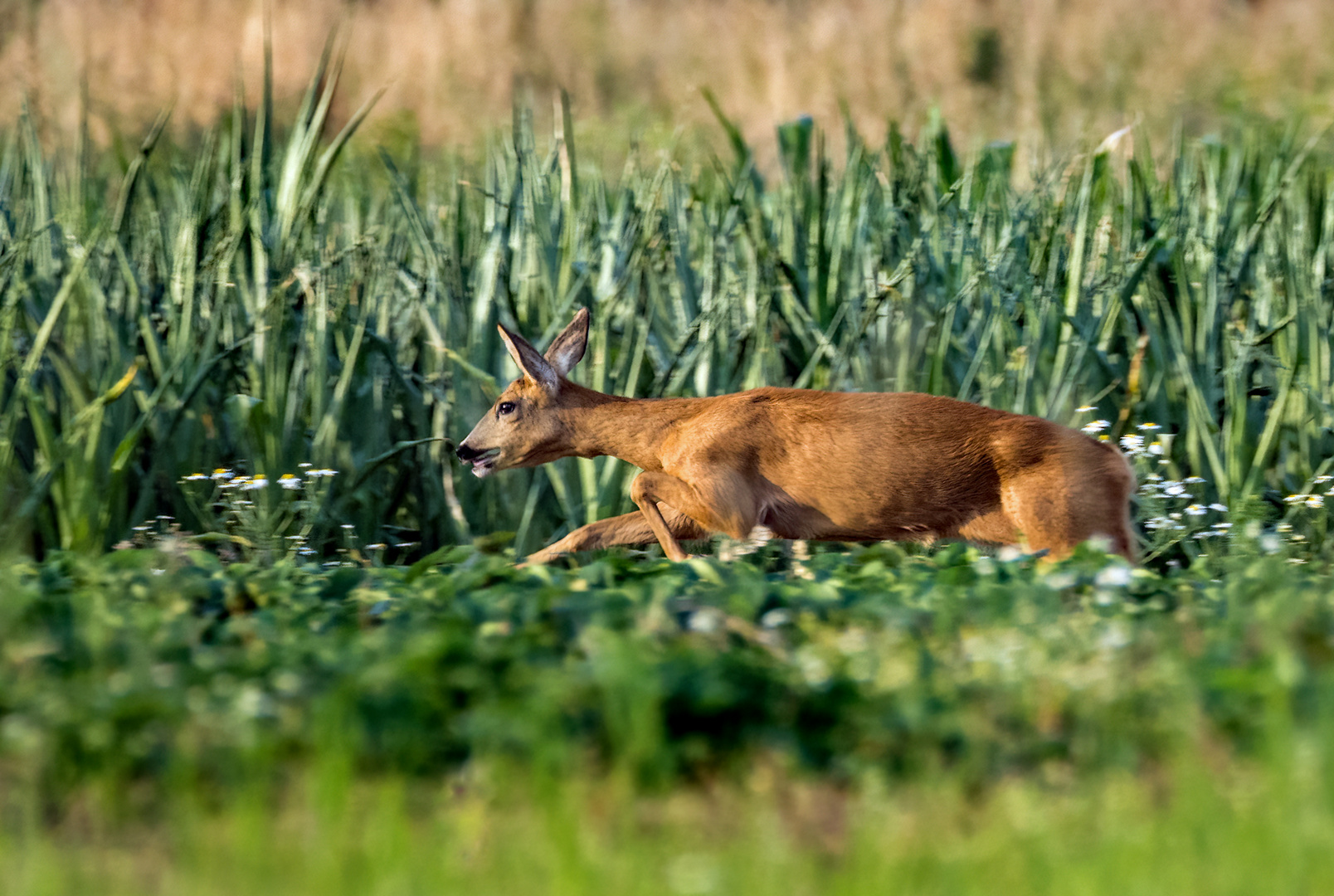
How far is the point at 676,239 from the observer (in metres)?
6.75

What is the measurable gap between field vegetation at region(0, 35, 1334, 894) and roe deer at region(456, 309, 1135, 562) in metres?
0.20

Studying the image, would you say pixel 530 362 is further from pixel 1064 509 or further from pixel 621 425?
pixel 1064 509

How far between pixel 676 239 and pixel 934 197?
1344 millimetres

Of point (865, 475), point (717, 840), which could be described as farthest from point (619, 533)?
point (717, 840)

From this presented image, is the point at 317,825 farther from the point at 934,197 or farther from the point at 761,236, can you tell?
the point at 934,197

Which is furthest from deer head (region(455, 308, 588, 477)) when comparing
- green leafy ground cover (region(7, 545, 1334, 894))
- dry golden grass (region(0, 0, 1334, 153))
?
dry golden grass (region(0, 0, 1334, 153))

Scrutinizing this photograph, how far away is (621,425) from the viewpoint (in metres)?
5.55

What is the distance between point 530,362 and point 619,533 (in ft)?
2.40

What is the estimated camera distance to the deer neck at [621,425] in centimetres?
554

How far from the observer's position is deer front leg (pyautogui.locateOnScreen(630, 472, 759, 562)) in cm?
519

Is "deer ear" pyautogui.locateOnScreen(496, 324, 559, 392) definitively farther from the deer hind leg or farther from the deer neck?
the deer hind leg

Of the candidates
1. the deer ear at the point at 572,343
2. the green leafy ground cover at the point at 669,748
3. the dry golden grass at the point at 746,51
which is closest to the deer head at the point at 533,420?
the deer ear at the point at 572,343

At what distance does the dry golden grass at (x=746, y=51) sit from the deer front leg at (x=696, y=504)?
1260 centimetres

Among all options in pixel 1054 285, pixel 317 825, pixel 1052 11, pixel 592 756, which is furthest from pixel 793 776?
pixel 1052 11
